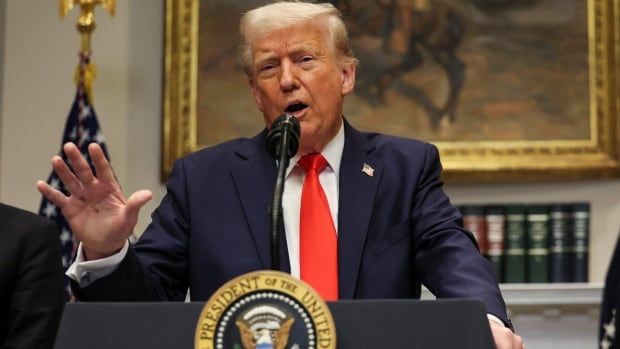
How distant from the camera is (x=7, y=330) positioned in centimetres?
446

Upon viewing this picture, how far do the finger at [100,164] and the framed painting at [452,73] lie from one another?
3.86 meters

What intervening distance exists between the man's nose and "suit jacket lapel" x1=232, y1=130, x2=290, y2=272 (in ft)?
0.54

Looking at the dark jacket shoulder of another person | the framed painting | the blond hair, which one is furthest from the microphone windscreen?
the framed painting

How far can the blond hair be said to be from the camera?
3300 millimetres

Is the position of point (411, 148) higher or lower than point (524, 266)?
higher

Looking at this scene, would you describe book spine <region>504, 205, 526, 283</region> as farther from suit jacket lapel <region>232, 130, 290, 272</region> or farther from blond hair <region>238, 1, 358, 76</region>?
suit jacket lapel <region>232, 130, 290, 272</region>

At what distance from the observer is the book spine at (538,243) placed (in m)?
6.05

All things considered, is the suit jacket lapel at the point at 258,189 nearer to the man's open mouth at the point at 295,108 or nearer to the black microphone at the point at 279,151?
the man's open mouth at the point at 295,108

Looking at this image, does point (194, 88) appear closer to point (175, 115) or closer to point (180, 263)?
point (175, 115)

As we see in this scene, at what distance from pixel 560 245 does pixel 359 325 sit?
4.28m

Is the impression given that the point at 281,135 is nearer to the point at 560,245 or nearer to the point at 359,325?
the point at 359,325

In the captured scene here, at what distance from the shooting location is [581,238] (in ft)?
19.8

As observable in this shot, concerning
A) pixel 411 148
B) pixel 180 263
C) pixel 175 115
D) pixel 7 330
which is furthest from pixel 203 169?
pixel 175 115

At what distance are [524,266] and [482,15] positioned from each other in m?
1.47
